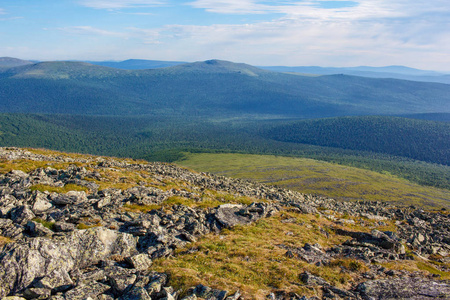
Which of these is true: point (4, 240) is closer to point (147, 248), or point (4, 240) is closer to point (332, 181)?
point (147, 248)

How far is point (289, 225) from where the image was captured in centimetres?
3112

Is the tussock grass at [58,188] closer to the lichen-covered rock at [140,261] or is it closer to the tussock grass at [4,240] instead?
the tussock grass at [4,240]

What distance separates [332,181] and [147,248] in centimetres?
13301

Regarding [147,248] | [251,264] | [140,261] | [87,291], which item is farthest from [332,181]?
[87,291]

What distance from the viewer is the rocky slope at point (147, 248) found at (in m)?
15.2

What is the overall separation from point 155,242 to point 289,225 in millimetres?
15332

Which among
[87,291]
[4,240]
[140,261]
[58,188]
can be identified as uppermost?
[4,240]

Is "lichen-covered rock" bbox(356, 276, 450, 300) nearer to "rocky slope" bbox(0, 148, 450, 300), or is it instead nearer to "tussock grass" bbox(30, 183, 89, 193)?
"rocky slope" bbox(0, 148, 450, 300)

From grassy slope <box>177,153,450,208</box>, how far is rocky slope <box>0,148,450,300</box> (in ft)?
293

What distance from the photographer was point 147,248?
66.1 feet

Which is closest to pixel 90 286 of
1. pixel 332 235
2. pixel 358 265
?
pixel 358 265

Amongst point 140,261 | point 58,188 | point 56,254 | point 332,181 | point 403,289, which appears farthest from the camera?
point 332,181

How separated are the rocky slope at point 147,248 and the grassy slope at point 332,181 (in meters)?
89.2

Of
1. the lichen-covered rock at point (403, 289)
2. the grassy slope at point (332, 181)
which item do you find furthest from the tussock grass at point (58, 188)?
the grassy slope at point (332, 181)
